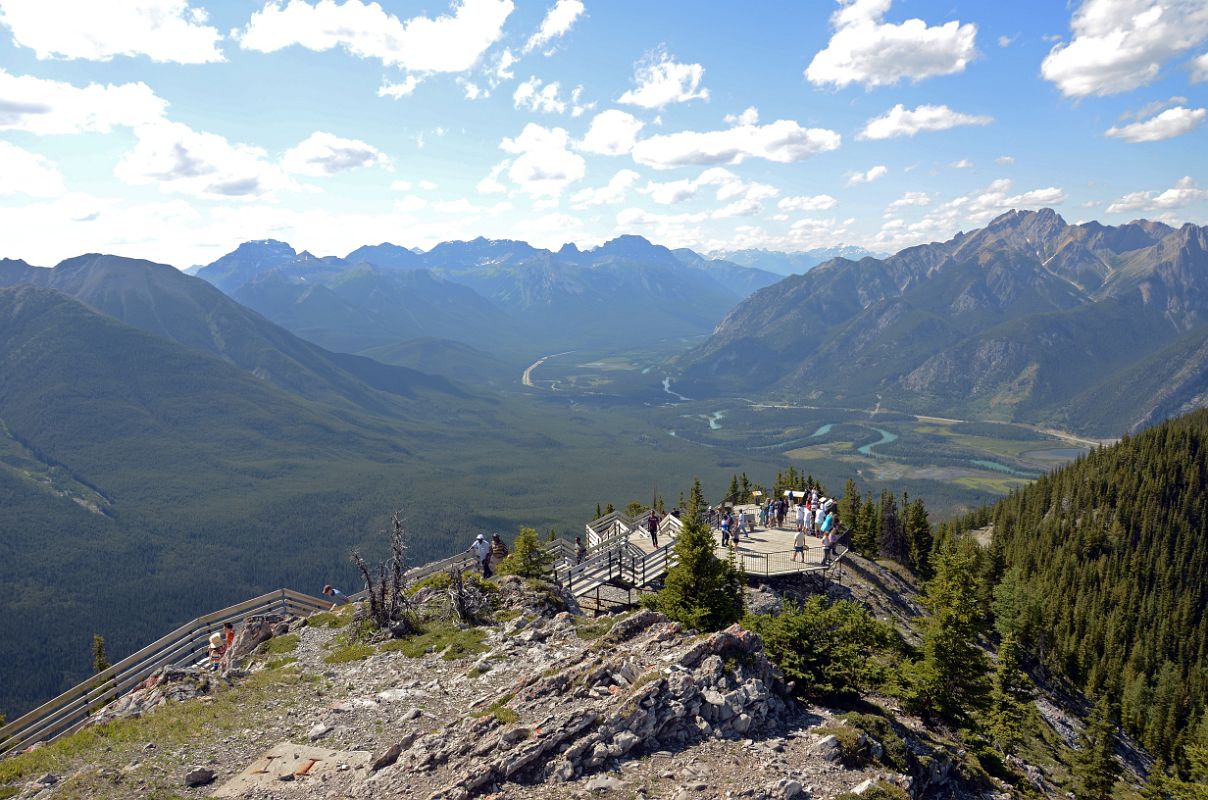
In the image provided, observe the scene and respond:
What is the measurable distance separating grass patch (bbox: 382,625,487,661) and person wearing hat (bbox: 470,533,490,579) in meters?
7.73

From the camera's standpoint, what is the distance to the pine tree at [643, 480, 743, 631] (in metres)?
25.5

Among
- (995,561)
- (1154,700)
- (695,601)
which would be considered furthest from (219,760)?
(1154,700)

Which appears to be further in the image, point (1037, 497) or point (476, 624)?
point (1037, 497)

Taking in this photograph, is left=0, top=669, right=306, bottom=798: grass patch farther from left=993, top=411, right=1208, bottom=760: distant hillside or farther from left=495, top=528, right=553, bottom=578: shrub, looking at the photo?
left=993, top=411, right=1208, bottom=760: distant hillside

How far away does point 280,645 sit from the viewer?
3147 cm

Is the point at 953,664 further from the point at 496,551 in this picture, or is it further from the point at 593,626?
the point at 496,551

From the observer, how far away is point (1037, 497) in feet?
392

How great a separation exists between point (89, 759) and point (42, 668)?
150050 millimetres

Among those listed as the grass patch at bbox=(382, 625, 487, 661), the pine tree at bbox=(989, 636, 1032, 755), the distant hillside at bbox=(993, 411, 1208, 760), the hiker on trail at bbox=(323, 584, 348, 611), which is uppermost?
the grass patch at bbox=(382, 625, 487, 661)

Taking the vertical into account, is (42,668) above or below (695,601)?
below

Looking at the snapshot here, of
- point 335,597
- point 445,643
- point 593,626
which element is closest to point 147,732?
point 445,643

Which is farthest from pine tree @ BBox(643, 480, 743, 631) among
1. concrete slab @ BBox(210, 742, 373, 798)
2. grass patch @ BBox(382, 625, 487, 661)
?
concrete slab @ BBox(210, 742, 373, 798)

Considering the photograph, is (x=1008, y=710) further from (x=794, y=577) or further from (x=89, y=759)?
(x=89, y=759)

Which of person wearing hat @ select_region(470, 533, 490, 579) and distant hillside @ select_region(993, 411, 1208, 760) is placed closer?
person wearing hat @ select_region(470, 533, 490, 579)
